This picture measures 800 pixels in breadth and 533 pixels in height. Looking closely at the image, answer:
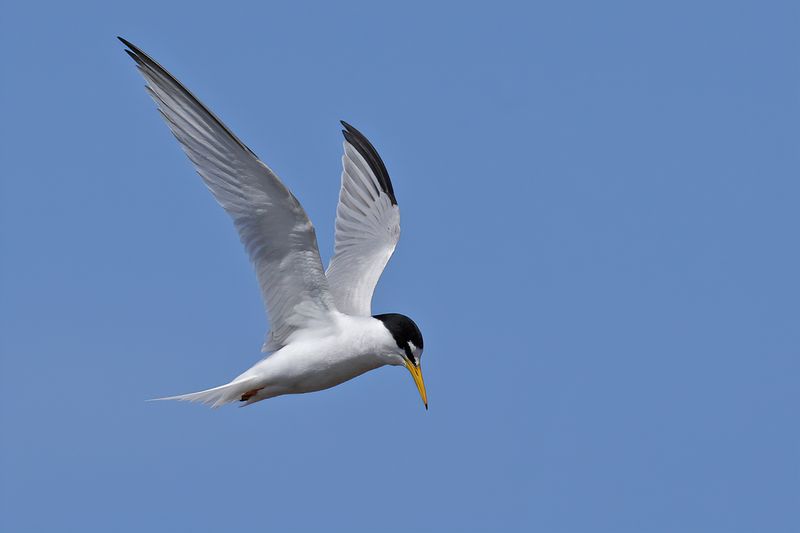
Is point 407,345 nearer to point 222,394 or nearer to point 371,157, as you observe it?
point 222,394

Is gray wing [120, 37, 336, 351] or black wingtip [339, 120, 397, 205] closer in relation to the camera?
gray wing [120, 37, 336, 351]

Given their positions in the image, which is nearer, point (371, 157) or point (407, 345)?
point (407, 345)

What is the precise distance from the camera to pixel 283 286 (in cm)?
999

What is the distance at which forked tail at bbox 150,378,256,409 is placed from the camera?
32.9ft

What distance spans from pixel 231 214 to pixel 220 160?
A: 1.42 ft

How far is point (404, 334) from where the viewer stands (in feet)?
32.5

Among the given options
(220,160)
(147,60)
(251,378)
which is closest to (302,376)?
(251,378)

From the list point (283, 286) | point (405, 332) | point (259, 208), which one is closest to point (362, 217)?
point (283, 286)

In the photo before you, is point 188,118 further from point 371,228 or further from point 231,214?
point 371,228

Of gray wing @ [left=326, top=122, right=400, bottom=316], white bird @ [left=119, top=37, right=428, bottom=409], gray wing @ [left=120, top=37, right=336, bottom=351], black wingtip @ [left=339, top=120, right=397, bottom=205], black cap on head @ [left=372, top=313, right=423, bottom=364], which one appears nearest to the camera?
gray wing @ [left=120, top=37, right=336, bottom=351]

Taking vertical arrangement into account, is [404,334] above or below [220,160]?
below

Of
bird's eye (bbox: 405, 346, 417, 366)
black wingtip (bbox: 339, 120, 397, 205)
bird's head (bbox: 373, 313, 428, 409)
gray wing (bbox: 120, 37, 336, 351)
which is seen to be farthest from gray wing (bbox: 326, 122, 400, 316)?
bird's eye (bbox: 405, 346, 417, 366)

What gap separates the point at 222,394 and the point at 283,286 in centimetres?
97

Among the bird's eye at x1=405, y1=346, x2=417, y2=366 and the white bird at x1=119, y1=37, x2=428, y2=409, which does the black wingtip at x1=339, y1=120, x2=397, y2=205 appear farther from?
the bird's eye at x1=405, y1=346, x2=417, y2=366
